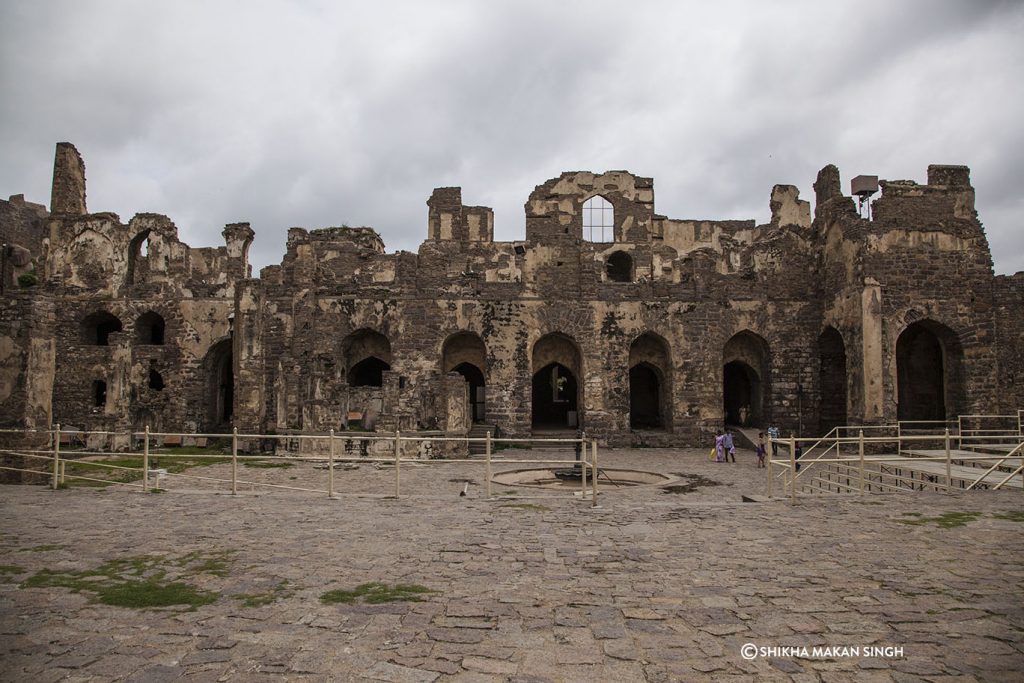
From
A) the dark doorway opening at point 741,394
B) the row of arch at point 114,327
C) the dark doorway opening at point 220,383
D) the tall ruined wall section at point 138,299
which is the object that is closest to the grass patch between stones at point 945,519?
the dark doorway opening at point 741,394

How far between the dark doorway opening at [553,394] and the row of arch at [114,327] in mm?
15852

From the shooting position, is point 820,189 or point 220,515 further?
point 820,189

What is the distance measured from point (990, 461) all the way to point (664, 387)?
35.6 feet

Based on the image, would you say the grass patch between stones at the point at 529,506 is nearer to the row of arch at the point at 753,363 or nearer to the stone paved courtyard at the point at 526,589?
the stone paved courtyard at the point at 526,589

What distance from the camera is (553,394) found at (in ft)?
95.3

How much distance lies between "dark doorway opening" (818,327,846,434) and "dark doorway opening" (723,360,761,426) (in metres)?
2.22

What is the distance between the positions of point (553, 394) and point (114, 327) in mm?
19866

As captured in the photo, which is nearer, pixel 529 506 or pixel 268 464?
pixel 529 506

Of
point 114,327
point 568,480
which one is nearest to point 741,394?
point 568,480

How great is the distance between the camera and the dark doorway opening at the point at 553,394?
93.8ft

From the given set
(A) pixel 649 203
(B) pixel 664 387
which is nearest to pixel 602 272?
(B) pixel 664 387

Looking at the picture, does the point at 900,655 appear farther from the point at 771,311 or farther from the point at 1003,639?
the point at 771,311

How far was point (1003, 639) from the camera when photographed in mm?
4898

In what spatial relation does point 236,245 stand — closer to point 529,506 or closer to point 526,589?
point 529,506
